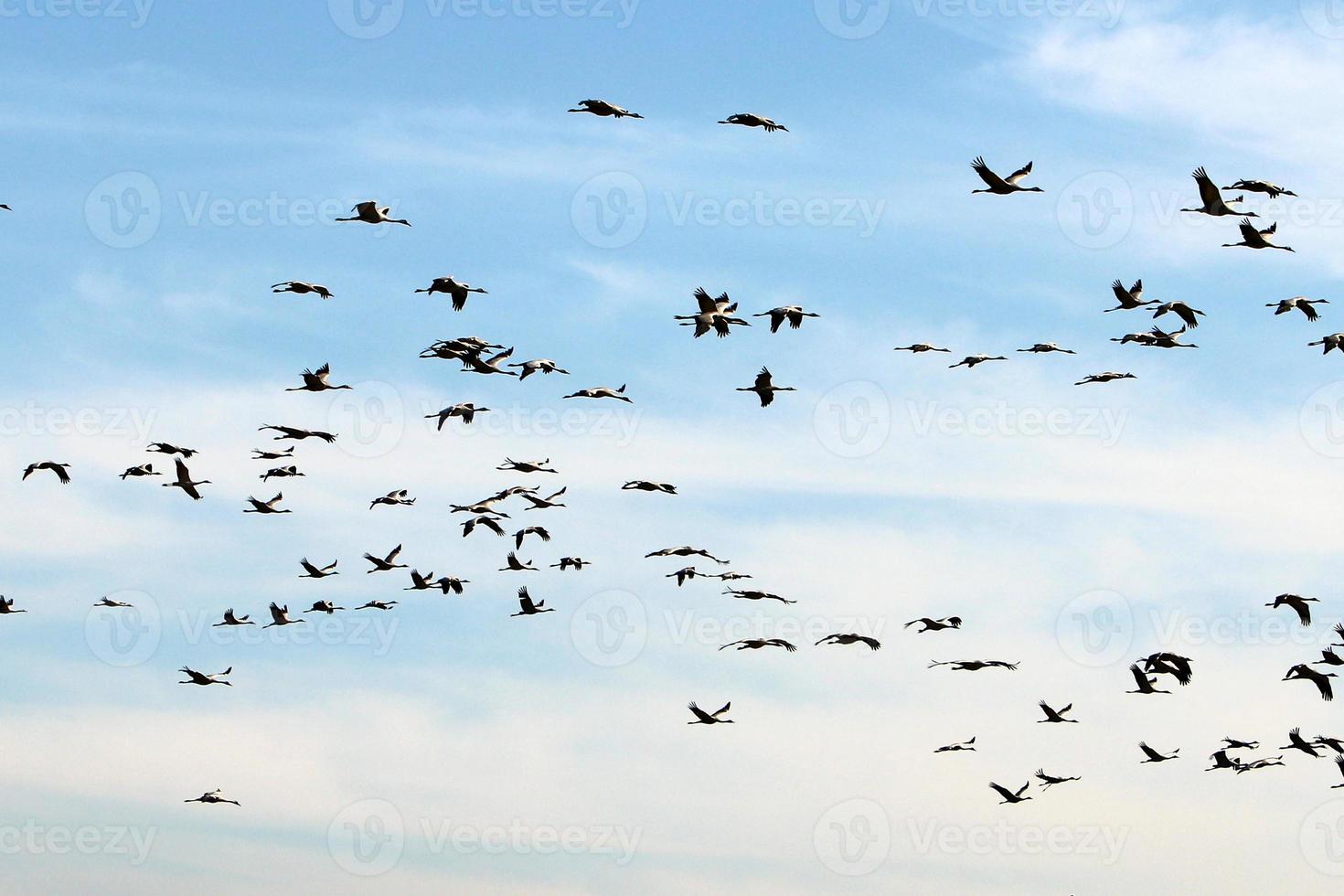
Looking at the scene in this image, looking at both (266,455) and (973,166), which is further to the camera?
(266,455)

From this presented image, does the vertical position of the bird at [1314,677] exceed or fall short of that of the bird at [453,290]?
it falls short

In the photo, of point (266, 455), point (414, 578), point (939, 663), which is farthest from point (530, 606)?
point (939, 663)

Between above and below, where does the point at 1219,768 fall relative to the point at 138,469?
below

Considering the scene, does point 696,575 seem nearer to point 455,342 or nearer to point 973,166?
point 455,342

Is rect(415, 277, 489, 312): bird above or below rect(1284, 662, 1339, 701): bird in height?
above

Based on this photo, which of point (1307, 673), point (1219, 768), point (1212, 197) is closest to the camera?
point (1212, 197)

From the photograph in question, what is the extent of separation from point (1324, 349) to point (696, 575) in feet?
84.3

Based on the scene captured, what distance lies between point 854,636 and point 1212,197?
70.7 ft

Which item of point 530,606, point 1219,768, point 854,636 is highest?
point 530,606

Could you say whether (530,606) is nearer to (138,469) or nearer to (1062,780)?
(138,469)

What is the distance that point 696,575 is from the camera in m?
85.5

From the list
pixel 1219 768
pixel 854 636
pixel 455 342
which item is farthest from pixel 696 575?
pixel 1219 768

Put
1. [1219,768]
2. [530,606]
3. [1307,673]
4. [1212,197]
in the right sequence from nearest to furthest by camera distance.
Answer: [1212,197] → [1307,673] → [1219,768] → [530,606]

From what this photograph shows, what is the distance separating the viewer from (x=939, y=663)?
81812 millimetres
